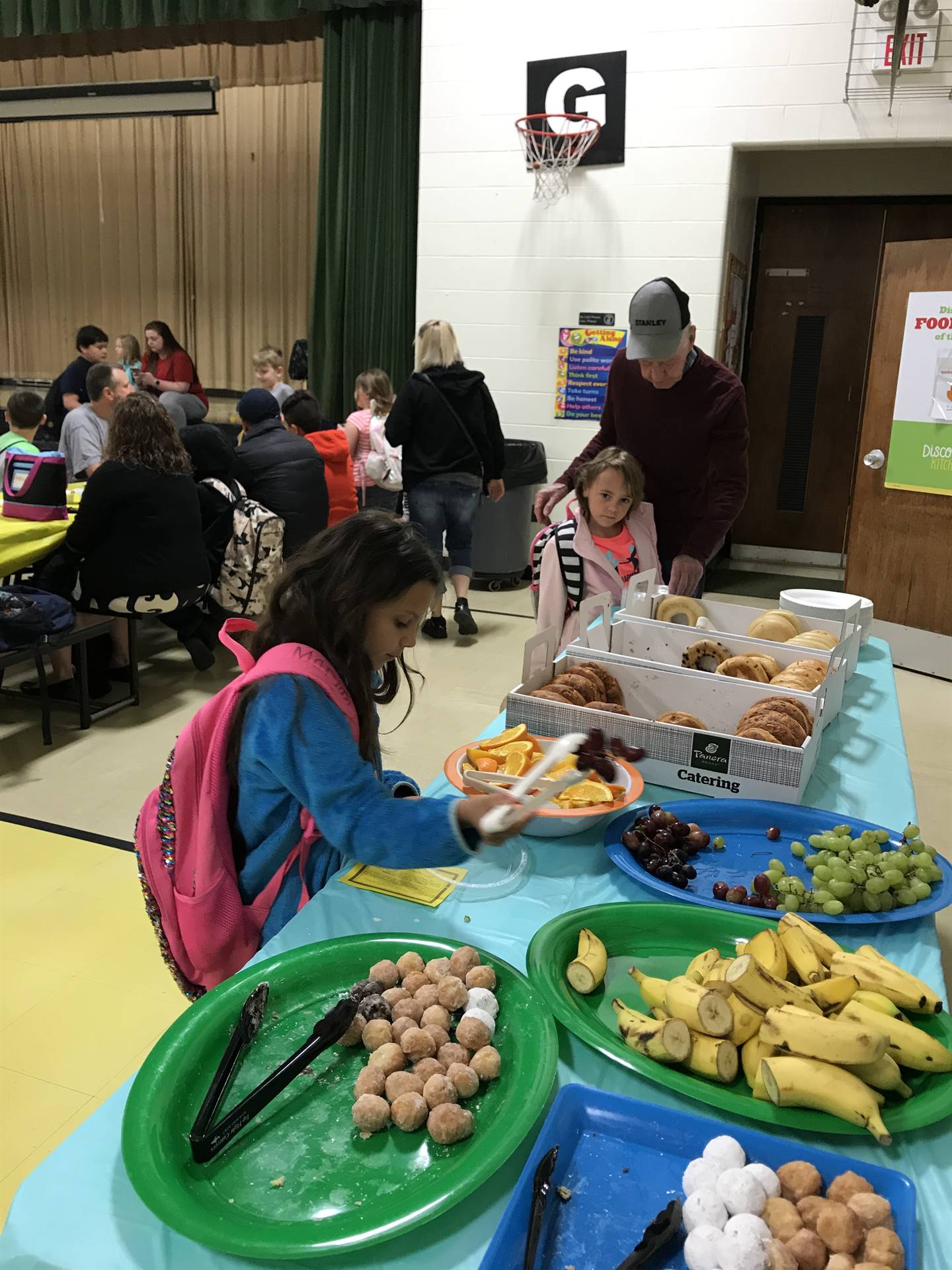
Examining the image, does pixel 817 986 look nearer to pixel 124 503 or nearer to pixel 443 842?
pixel 443 842

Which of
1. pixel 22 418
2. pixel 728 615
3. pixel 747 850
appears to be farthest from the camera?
pixel 22 418

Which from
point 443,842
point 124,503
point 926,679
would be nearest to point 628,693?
point 443,842

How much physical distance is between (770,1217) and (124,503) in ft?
11.6

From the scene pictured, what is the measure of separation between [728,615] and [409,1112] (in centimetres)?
178

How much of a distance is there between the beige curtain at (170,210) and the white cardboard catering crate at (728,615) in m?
6.21

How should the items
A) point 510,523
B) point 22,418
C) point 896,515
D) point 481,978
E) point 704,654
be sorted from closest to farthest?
point 481,978
point 704,654
point 22,418
point 896,515
point 510,523

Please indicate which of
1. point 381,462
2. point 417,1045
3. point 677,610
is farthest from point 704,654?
point 381,462

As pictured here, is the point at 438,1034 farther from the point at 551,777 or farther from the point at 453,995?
the point at 551,777

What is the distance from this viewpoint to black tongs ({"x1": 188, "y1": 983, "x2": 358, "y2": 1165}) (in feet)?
2.83

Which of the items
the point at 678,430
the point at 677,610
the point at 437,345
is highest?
the point at 437,345

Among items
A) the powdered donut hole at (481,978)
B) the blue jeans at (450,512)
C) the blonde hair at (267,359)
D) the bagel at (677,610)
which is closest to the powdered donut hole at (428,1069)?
the powdered donut hole at (481,978)

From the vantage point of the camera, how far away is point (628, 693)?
1.93m

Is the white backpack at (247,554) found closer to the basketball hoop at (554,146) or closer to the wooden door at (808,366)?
the basketball hoop at (554,146)

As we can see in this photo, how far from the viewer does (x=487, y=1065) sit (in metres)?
0.96
